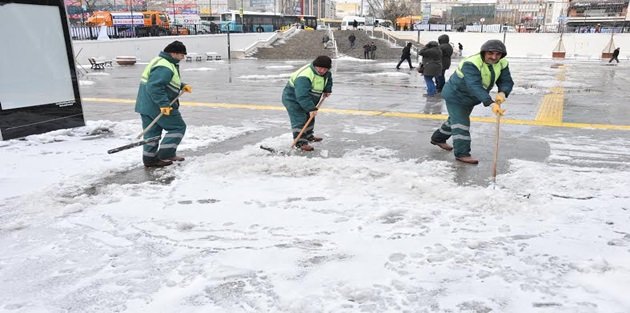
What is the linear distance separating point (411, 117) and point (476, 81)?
3.62 meters

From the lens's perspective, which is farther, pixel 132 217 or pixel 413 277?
pixel 132 217

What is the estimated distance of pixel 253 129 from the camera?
8.09 m

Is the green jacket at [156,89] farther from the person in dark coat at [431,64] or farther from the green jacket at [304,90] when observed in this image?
the person in dark coat at [431,64]

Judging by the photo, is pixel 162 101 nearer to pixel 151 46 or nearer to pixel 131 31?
pixel 151 46

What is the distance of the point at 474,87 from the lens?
5.41 meters

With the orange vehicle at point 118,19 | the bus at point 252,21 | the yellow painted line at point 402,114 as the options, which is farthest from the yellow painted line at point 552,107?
the bus at point 252,21

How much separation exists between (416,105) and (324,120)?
2636 mm

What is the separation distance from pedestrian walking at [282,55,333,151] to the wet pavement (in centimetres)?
41

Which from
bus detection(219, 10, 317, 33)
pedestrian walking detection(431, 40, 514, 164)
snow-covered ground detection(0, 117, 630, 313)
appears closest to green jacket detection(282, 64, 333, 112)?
snow-covered ground detection(0, 117, 630, 313)

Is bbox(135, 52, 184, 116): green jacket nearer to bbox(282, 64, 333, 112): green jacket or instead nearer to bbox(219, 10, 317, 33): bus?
bbox(282, 64, 333, 112): green jacket

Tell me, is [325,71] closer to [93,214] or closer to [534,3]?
[93,214]

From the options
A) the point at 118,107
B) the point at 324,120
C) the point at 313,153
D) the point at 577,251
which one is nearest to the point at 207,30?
the point at 118,107

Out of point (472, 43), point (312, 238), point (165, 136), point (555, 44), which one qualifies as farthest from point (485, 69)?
point (472, 43)

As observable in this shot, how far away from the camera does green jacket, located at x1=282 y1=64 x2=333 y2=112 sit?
6.21m
